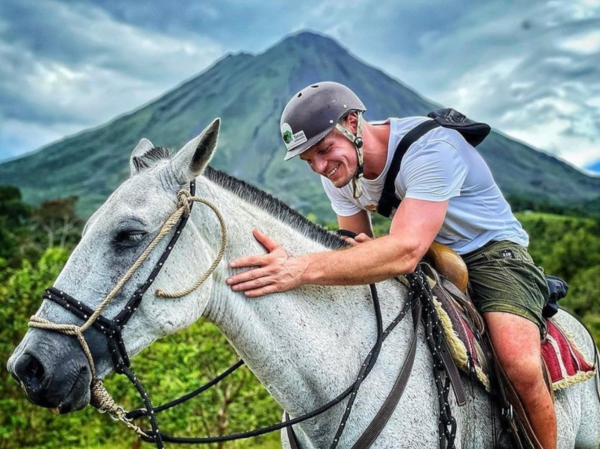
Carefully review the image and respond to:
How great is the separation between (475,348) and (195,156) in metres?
2.17

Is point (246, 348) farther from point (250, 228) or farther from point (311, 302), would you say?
point (250, 228)

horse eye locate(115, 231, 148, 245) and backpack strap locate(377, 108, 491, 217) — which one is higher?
backpack strap locate(377, 108, 491, 217)

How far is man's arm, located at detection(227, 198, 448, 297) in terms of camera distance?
9.92ft

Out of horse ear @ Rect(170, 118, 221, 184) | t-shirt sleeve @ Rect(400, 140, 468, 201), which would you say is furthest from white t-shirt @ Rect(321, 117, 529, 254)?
horse ear @ Rect(170, 118, 221, 184)

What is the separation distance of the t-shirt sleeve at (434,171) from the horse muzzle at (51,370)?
6.81 feet

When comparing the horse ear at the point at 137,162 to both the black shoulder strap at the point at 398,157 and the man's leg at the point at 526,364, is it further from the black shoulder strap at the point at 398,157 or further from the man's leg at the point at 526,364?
the man's leg at the point at 526,364

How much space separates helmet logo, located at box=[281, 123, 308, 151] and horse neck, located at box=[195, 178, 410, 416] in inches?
20.9

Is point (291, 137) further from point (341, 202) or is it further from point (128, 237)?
point (128, 237)

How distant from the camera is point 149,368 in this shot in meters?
10.2

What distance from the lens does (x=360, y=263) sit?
10.1 ft

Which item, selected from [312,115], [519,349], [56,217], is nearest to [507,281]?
[519,349]

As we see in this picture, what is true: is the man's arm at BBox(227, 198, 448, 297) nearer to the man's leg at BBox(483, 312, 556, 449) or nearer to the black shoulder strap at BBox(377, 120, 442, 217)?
the black shoulder strap at BBox(377, 120, 442, 217)

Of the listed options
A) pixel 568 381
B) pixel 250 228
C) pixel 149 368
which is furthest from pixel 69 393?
pixel 149 368

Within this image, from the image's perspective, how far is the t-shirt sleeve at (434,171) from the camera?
3.32 m
